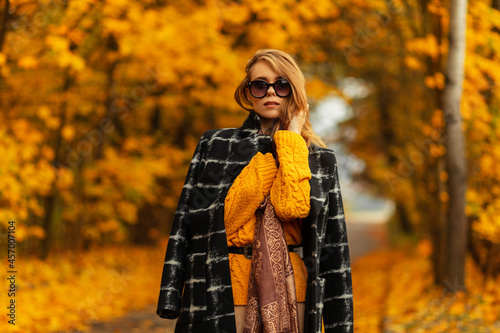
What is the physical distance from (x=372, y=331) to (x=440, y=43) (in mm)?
4144

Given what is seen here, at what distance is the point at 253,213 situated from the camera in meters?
2.56

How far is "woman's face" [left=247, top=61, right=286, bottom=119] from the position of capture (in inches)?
106

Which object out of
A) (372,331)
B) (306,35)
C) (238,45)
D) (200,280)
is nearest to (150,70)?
(238,45)

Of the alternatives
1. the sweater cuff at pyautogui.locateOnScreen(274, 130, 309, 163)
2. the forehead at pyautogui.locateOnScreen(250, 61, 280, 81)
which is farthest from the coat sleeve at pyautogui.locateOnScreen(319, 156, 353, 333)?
the forehead at pyautogui.locateOnScreen(250, 61, 280, 81)

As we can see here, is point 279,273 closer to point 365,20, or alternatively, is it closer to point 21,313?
point 21,313

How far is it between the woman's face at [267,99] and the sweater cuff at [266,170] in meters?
0.20

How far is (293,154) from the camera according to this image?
2.55 metres

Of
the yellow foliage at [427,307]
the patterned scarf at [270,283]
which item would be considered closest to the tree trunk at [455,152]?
the yellow foliage at [427,307]

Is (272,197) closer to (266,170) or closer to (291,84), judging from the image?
(266,170)

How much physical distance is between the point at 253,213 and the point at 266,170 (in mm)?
193

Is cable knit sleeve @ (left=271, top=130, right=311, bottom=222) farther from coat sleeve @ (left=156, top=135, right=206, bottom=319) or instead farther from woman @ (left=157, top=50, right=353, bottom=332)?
coat sleeve @ (left=156, top=135, right=206, bottom=319)

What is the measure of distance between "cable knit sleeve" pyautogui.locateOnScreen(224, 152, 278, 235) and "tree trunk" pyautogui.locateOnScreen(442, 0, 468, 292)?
5860mm

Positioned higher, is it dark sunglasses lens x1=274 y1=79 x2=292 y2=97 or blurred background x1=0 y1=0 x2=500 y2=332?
blurred background x1=0 y1=0 x2=500 y2=332

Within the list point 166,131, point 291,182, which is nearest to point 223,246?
point 291,182
